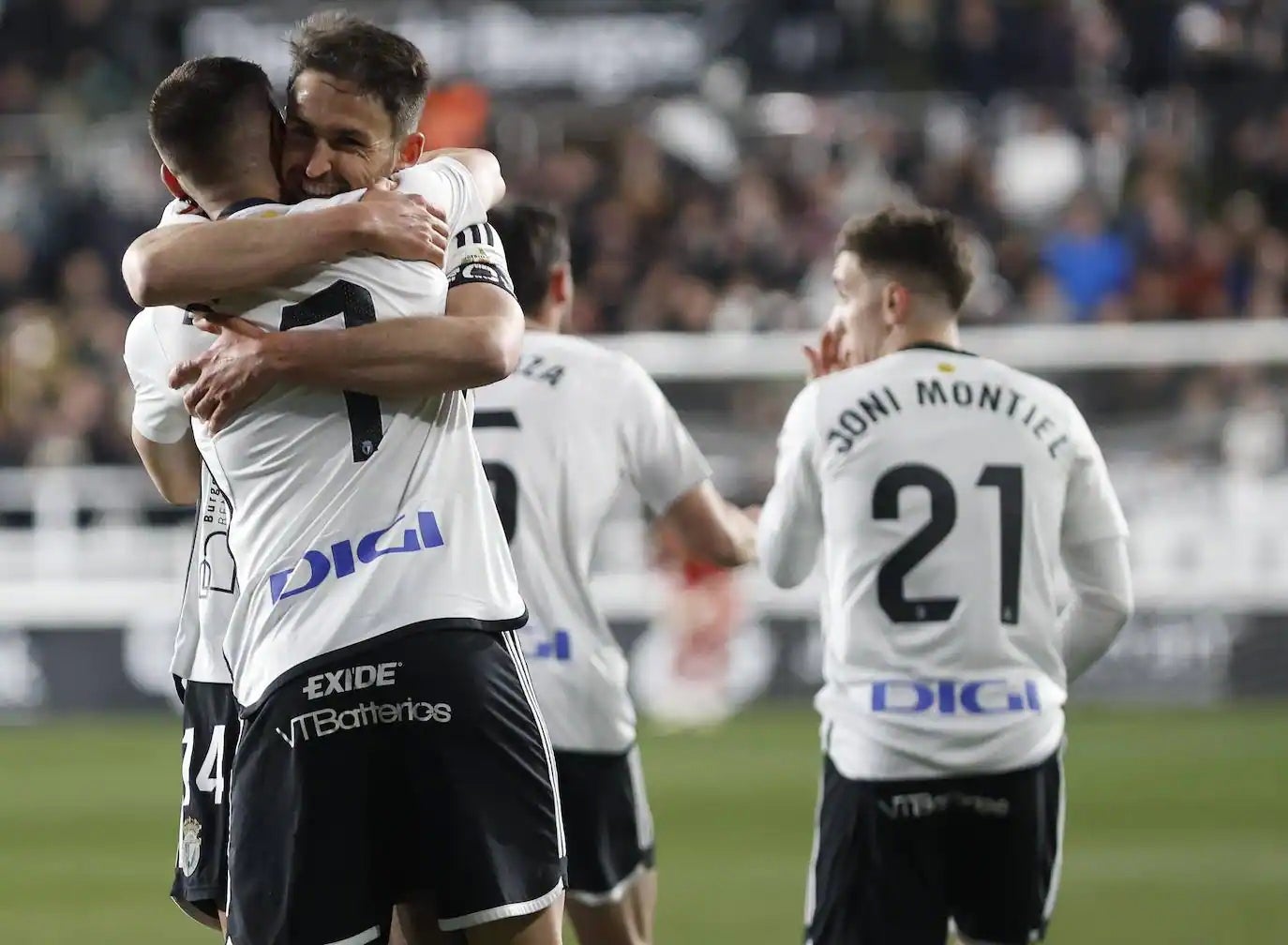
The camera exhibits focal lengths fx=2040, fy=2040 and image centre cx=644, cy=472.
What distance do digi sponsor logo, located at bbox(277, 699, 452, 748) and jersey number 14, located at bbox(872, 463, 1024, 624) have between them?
1.25m

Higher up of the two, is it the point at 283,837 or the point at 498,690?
the point at 498,690

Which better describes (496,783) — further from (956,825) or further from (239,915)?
(956,825)

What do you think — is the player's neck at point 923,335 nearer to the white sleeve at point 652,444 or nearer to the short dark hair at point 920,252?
the short dark hair at point 920,252

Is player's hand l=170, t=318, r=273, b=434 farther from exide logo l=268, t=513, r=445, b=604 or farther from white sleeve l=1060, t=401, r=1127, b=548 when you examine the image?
white sleeve l=1060, t=401, r=1127, b=548

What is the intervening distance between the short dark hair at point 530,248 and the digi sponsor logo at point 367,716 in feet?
6.09

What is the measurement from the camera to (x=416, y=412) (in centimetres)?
322

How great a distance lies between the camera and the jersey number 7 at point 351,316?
10.4 feet

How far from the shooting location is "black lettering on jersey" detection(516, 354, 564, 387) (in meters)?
4.72

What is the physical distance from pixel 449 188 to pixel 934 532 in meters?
1.27

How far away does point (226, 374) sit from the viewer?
3.15 meters

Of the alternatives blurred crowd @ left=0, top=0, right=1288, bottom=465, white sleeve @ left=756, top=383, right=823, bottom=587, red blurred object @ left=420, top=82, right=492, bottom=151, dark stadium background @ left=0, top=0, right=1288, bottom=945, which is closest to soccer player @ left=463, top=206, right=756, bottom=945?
white sleeve @ left=756, top=383, right=823, bottom=587

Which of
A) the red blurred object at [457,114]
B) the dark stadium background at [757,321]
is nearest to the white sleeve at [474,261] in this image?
the dark stadium background at [757,321]

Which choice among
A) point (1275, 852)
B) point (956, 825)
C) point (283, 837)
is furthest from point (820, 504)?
point (1275, 852)

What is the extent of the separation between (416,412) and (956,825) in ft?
5.02
